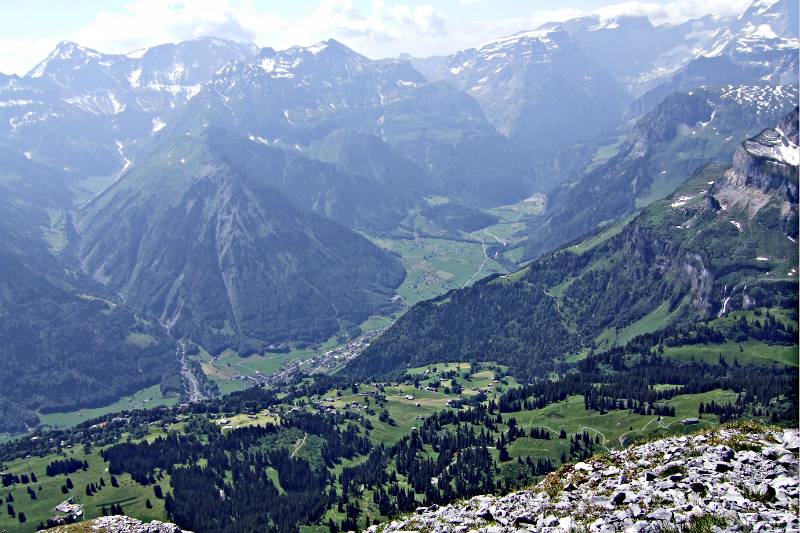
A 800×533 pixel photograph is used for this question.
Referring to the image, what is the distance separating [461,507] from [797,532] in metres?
47.4

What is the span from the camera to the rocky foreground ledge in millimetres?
65562

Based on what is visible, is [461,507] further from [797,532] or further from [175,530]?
[175,530]

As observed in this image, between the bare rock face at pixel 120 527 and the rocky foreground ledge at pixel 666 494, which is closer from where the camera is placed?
the rocky foreground ledge at pixel 666 494

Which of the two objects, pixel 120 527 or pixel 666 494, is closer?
pixel 666 494

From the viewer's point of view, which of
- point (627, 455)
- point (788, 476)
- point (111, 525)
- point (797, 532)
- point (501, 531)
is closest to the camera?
point (797, 532)

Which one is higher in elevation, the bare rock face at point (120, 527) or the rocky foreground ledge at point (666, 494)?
the rocky foreground ledge at point (666, 494)

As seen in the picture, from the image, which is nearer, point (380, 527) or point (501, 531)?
point (501, 531)

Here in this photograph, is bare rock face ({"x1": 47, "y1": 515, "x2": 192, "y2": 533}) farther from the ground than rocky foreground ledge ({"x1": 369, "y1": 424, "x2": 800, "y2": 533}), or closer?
closer

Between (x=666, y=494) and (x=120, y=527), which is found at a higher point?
(x=666, y=494)

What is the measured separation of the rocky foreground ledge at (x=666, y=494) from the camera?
65.6 meters

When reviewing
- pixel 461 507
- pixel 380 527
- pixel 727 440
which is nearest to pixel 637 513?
pixel 727 440

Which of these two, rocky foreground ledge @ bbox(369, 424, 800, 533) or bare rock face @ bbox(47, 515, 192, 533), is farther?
bare rock face @ bbox(47, 515, 192, 533)

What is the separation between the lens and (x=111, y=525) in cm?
13612

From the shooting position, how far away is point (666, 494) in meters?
73.1
